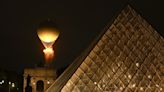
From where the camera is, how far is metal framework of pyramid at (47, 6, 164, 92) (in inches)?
574

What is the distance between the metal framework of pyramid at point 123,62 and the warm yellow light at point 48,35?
1276 millimetres

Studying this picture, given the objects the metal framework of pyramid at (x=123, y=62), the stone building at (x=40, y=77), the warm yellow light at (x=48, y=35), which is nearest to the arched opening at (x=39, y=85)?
the stone building at (x=40, y=77)

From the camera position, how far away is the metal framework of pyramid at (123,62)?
14.6m

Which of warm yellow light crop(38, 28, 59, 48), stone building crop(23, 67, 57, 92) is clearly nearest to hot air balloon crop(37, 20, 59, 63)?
warm yellow light crop(38, 28, 59, 48)

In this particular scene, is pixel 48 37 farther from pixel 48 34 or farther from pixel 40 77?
pixel 40 77

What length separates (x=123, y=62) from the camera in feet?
51.1

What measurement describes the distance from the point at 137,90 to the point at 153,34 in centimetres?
287

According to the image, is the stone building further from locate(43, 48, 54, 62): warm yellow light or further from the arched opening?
locate(43, 48, 54, 62): warm yellow light

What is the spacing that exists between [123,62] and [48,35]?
2.88 metres

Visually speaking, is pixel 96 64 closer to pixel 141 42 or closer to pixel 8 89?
pixel 141 42

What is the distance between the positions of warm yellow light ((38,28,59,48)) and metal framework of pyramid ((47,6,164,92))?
128 centimetres

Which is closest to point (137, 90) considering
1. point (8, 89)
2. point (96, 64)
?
point (96, 64)

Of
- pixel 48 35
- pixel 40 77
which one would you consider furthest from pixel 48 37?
pixel 40 77

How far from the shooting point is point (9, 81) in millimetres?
39875
